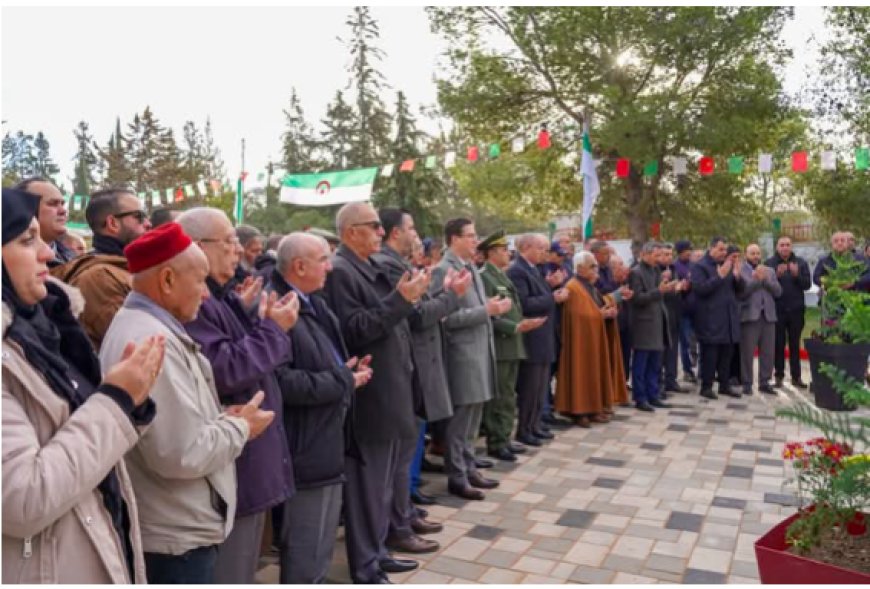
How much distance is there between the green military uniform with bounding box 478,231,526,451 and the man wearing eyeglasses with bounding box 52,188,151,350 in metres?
3.10

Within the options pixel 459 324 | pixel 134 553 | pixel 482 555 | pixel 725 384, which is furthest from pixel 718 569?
pixel 725 384

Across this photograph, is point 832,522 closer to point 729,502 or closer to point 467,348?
point 729,502

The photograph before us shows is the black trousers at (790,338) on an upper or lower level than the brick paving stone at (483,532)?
upper

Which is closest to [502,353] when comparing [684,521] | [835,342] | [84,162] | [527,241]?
[527,241]

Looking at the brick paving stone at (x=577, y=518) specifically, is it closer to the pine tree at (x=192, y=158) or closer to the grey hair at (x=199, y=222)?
the grey hair at (x=199, y=222)

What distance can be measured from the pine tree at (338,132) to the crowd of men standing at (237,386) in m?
29.2

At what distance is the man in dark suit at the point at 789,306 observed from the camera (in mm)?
8531

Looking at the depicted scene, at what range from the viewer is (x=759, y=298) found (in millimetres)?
8219

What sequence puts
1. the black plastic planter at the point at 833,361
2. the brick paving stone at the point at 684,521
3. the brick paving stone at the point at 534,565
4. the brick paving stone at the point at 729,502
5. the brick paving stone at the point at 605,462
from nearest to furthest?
1. the brick paving stone at the point at 534,565
2. the brick paving stone at the point at 684,521
3. the brick paving stone at the point at 729,502
4. the brick paving stone at the point at 605,462
5. the black plastic planter at the point at 833,361

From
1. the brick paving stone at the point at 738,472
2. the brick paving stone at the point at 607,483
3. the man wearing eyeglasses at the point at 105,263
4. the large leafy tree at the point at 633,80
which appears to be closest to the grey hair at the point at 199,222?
the man wearing eyeglasses at the point at 105,263

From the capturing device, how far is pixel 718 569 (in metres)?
3.55

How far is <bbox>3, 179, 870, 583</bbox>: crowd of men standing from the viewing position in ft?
4.84

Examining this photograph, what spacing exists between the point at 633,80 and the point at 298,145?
77.0 feet

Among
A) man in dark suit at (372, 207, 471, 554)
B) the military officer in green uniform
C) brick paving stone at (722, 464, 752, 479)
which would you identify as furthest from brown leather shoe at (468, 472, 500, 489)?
brick paving stone at (722, 464, 752, 479)
